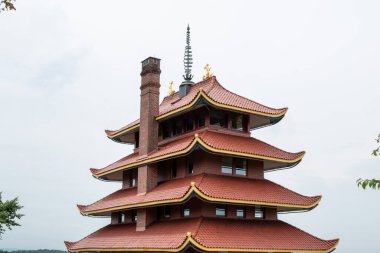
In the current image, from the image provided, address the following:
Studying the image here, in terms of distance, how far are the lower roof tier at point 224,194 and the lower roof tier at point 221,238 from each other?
1383 millimetres

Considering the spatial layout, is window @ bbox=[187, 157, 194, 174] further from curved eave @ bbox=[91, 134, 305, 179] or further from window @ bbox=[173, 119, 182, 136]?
window @ bbox=[173, 119, 182, 136]

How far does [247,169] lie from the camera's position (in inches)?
1153

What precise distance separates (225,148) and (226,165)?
1.97 meters

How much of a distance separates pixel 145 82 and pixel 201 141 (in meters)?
9.57

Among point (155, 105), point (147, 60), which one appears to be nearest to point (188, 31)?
point (147, 60)

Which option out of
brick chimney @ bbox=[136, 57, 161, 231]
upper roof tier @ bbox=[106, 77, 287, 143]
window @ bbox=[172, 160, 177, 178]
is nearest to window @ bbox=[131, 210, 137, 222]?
brick chimney @ bbox=[136, 57, 161, 231]

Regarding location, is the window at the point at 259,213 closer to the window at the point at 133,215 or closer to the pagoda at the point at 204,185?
the pagoda at the point at 204,185

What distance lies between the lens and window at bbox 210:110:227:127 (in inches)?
1166

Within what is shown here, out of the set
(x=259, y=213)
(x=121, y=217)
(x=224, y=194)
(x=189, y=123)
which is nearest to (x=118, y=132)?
(x=121, y=217)

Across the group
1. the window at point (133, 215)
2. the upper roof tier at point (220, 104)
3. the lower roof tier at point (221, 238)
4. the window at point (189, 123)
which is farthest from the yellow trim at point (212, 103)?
the window at point (133, 215)

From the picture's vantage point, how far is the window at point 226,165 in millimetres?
28203

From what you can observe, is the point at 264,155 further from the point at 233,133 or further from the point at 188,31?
the point at 188,31

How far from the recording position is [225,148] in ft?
87.8

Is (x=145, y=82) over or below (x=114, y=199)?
over
